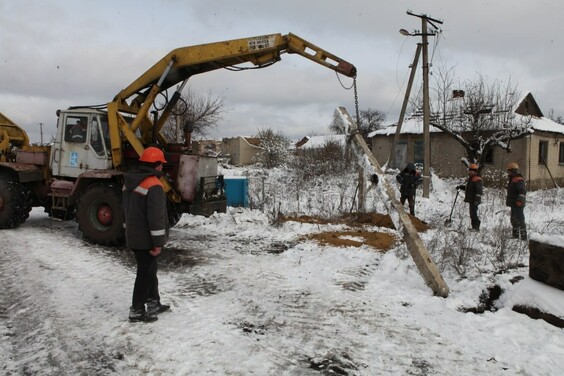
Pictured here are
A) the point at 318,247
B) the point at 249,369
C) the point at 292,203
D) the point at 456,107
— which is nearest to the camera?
the point at 249,369

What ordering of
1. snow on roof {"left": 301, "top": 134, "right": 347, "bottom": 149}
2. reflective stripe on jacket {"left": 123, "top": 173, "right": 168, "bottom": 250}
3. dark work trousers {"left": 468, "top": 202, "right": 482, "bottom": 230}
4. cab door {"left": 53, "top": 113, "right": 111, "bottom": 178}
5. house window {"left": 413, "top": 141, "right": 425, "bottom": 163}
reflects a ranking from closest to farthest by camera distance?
1. reflective stripe on jacket {"left": 123, "top": 173, "right": 168, "bottom": 250}
2. cab door {"left": 53, "top": 113, "right": 111, "bottom": 178}
3. dark work trousers {"left": 468, "top": 202, "right": 482, "bottom": 230}
4. house window {"left": 413, "top": 141, "right": 425, "bottom": 163}
5. snow on roof {"left": 301, "top": 134, "right": 347, "bottom": 149}

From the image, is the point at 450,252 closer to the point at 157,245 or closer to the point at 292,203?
the point at 157,245

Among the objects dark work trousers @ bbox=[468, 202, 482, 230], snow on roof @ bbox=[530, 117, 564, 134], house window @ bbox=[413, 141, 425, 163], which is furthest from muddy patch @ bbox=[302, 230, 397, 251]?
house window @ bbox=[413, 141, 425, 163]

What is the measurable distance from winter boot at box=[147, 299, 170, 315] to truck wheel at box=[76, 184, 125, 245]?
11.4 ft

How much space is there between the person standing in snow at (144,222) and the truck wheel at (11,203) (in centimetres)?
579

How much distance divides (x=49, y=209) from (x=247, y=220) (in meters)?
4.44

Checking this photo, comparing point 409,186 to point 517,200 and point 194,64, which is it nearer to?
point 517,200

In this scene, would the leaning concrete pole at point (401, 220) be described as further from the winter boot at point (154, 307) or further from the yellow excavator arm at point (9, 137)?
the yellow excavator arm at point (9, 137)

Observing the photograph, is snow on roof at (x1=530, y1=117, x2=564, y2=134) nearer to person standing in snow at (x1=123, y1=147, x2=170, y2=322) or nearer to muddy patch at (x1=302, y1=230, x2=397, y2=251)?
muddy patch at (x1=302, y1=230, x2=397, y2=251)

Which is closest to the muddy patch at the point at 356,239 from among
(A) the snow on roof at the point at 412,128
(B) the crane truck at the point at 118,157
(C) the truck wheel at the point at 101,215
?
(B) the crane truck at the point at 118,157

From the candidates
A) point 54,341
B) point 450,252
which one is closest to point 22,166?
point 54,341

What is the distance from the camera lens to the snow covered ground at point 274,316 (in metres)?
3.44

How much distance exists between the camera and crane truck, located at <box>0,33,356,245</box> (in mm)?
7551

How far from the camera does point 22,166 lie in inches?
339
